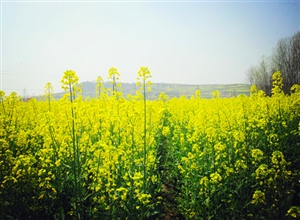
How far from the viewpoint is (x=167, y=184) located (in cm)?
477

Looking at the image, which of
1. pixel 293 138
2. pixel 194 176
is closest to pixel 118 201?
pixel 194 176

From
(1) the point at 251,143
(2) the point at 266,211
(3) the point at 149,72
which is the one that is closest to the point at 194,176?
(2) the point at 266,211

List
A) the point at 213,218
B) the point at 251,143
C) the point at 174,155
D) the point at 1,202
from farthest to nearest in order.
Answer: the point at 174,155, the point at 251,143, the point at 213,218, the point at 1,202

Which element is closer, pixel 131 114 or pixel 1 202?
pixel 1 202

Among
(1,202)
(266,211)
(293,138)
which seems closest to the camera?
(1,202)

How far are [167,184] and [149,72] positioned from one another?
2.70 meters

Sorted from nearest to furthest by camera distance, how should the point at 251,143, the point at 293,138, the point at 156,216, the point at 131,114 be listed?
the point at 156,216 → the point at 131,114 → the point at 251,143 → the point at 293,138

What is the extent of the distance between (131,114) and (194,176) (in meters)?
1.53

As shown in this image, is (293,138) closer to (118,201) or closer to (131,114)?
(131,114)

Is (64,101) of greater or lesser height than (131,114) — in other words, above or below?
above

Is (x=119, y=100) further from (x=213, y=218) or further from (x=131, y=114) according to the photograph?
(x=213, y=218)

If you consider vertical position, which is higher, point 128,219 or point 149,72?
point 149,72

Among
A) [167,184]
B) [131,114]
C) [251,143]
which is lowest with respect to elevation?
[167,184]

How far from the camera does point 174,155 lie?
17.2 ft
